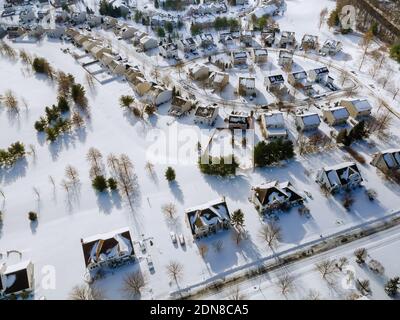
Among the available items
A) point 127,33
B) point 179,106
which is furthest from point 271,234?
point 127,33

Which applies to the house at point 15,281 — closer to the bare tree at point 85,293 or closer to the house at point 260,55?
the bare tree at point 85,293

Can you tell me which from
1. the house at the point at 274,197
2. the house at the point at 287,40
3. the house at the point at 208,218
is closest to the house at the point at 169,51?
the house at the point at 287,40

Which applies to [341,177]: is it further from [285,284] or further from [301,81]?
[301,81]

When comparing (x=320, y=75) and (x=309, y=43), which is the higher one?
(x=309, y=43)

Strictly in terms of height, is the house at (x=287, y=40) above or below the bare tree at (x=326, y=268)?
above

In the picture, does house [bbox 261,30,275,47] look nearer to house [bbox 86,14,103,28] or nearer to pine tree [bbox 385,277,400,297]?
house [bbox 86,14,103,28]
